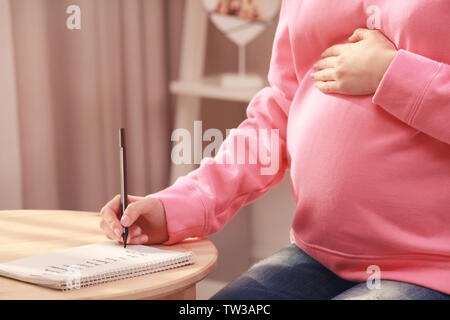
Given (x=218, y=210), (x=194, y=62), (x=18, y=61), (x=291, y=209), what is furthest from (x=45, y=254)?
(x=291, y=209)

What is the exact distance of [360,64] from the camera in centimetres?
85

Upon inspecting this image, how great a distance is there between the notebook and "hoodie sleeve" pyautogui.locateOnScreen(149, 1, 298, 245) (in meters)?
0.11

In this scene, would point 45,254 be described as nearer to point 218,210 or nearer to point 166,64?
point 218,210

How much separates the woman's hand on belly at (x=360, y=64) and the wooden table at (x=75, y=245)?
295 mm

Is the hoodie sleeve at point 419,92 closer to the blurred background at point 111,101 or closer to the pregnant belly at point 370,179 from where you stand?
the pregnant belly at point 370,179

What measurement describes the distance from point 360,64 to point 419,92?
0.09m

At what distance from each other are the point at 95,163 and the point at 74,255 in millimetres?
895

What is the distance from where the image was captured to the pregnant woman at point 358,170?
2.64 ft

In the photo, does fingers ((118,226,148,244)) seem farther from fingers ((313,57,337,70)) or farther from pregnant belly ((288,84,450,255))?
fingers ((313,57,337,70))

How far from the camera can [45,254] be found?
2.89 feet

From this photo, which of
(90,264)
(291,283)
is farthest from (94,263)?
(291,283)

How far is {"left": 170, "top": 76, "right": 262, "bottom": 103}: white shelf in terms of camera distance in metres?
1.72

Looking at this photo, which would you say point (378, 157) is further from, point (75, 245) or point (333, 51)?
point (75, 245)
